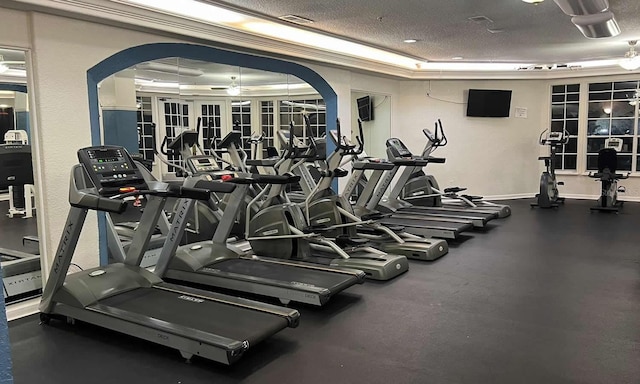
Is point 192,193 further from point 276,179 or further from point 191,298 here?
→ point 276,179

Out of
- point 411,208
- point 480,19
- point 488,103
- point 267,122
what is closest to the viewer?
point 480,19

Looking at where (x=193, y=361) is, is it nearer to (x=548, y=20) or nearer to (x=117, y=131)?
(x=117, y=131)

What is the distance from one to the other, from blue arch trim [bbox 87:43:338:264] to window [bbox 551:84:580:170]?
18.9ft

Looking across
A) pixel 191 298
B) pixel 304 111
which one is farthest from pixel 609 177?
pixel 191 298

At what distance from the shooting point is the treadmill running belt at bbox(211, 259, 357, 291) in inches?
170

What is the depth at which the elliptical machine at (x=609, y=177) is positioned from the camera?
8961 mm

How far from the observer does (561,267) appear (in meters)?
5.39

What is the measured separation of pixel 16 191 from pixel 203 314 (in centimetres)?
584

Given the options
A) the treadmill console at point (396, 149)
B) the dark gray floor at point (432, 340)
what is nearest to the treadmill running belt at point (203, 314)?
the dark gray floor at point (432, 340)

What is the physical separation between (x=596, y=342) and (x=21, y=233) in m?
7.13

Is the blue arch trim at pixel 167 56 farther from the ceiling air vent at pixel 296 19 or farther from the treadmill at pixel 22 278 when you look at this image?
the ceiling air vent at pixel 296 19

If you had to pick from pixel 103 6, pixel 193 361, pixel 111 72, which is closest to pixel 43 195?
pixel 111 72

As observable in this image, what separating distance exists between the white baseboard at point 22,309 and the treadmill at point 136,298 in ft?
1.23

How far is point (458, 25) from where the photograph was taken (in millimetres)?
6398
